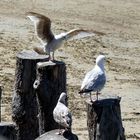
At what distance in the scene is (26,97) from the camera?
8.12m

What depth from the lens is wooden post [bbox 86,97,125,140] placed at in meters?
6.27

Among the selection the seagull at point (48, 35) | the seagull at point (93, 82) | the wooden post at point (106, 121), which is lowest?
the wooden post at point (106, 121)

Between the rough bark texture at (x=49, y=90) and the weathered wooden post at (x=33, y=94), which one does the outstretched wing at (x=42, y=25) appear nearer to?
the weathered wooden post at (x=33, y=94)

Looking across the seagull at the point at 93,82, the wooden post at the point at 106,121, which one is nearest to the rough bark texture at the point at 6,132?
the wooden post at the point at 106,121

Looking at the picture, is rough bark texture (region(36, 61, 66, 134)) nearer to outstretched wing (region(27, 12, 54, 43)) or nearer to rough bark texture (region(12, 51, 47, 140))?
rough bark texture (region(12, 51, 47, 140))

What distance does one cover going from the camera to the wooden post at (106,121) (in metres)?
6.27

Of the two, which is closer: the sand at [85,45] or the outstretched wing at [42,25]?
the outstretched wing at [42,25]

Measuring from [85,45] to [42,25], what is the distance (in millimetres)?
9879

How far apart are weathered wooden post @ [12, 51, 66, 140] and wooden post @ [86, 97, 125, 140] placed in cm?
113

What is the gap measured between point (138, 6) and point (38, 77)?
60.6 feet

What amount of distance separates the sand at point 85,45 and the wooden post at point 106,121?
162 inches

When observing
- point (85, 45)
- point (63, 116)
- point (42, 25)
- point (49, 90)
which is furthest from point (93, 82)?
point (85, 45)

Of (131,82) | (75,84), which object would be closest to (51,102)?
(75,84)

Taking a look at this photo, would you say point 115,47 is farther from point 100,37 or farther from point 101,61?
point 101,61
